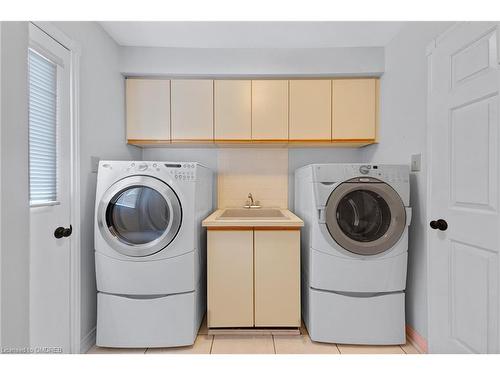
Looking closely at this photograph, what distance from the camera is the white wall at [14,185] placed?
0.80m

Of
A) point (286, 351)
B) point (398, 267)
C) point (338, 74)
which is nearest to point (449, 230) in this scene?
point (398, 267)

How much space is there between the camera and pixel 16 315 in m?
0.84

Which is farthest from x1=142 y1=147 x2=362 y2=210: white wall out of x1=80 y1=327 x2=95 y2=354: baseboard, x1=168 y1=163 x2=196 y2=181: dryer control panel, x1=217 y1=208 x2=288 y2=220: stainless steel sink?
x1=80 y1=327 x2=95 y2=354: baseboard

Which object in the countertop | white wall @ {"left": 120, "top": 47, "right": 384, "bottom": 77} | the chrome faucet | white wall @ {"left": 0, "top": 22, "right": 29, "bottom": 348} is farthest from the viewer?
the chrome faucet

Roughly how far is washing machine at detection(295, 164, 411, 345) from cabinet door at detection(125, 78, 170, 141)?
1.42 meters

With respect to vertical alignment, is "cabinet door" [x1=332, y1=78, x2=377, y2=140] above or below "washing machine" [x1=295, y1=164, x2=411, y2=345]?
above

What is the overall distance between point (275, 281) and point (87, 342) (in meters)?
1.34

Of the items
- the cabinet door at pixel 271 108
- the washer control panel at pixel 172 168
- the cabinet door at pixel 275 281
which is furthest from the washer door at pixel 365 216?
the washer control panel at pixel 172 168

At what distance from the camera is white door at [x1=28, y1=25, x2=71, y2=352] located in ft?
5.06

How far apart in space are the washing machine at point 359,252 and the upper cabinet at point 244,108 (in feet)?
2.35

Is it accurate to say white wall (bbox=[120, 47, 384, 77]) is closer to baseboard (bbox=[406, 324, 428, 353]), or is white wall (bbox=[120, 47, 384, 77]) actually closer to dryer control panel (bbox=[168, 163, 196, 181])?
dryer control panel (bbox=[168, 163, 196, 181])

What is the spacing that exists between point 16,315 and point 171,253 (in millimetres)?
1117

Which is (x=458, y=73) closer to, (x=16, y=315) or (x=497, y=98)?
(x=497, y=98)

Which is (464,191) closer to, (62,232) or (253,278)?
(253,278)
